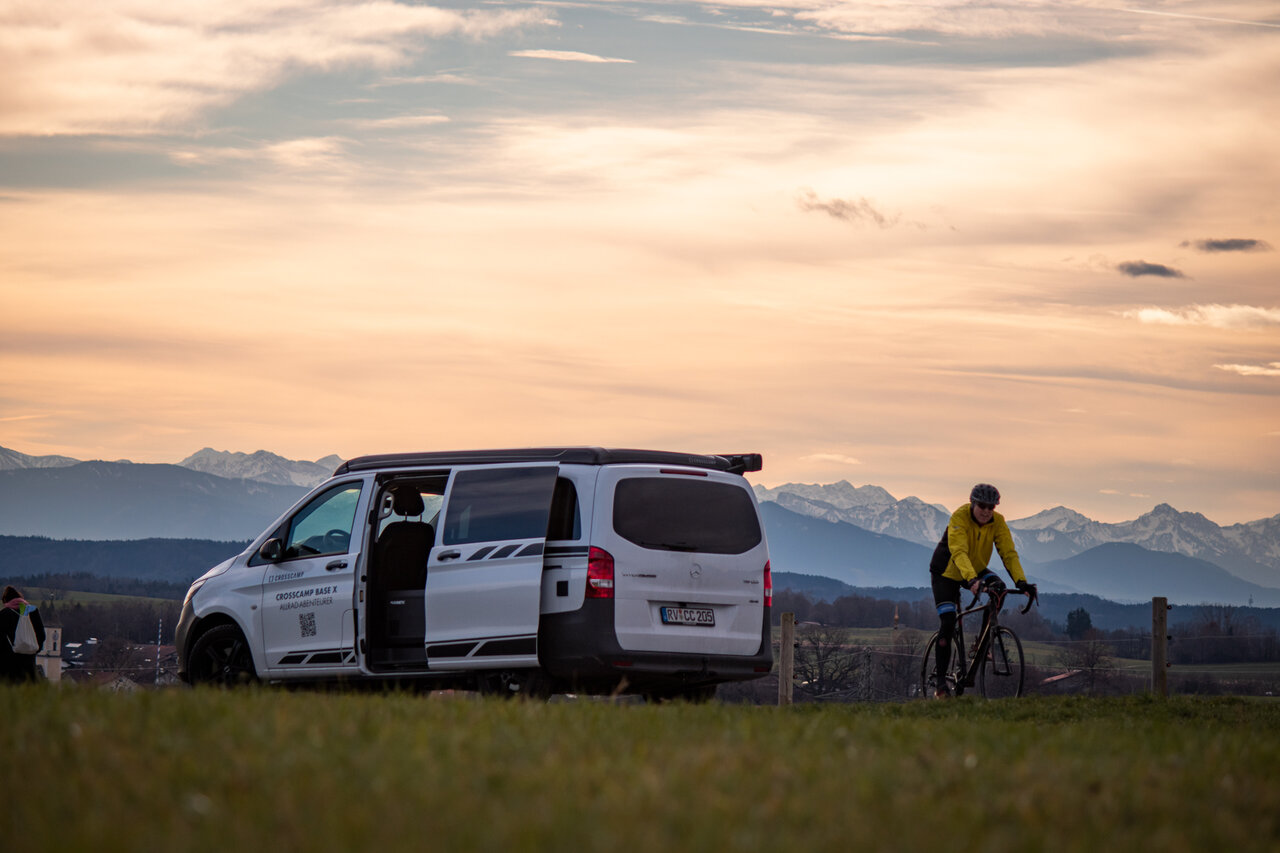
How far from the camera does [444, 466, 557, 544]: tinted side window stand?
38.2 feet

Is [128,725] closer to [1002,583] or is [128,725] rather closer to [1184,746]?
[1184,746]

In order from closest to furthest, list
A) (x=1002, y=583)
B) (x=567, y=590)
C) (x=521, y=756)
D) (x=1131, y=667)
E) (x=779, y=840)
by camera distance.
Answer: (x=779, y=840) < (x=521, y=756) < (x=567, y=590) < (x=1002, y=583) < (x=1131, y=667)

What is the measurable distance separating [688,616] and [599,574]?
941 mm

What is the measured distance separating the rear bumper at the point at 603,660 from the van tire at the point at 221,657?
3.48 m

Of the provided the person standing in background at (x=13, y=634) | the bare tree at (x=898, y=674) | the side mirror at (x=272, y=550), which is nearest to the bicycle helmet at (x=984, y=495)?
the side mirror at (x=272, y=550)

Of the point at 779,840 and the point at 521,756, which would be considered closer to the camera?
the point at 779,840

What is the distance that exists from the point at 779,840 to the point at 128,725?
3.54 metres

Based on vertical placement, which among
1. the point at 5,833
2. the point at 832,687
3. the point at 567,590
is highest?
the point at 567,590

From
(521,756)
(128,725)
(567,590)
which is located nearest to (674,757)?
(521,756)

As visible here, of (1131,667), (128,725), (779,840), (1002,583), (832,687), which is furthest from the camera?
(832,687)

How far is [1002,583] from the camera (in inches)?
547

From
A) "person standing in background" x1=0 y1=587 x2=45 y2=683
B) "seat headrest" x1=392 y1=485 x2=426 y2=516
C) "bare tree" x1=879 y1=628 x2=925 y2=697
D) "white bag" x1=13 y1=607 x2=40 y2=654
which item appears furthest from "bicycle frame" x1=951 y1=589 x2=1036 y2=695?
"bare tree" x1=879 y1=628 x2=925 y2=697

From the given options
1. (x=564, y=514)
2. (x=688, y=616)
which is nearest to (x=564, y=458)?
(x=564, y=514)

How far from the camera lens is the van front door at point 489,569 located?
1151cm
